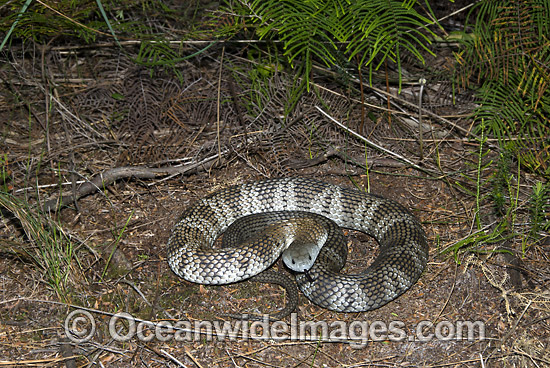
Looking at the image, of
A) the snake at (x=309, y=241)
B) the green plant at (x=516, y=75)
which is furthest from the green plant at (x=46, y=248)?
the green plant at (x=516, y=75)

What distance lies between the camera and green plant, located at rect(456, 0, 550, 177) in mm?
6094

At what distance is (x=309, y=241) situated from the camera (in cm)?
541

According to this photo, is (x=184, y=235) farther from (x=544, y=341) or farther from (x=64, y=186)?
(x=544, y=341)

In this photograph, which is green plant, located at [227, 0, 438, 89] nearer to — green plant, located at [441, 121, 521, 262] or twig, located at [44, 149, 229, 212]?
green plant, located at [441, 121, 521, 262]

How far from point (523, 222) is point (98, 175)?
5149 millimetres

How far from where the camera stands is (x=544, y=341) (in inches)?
176

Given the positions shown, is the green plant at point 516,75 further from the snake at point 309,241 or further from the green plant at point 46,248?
the green plant at point 46,248

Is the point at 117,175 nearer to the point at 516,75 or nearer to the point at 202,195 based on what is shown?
the point at 202,195

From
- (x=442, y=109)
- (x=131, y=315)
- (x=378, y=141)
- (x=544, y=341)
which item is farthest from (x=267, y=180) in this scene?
(x=544, y=341)

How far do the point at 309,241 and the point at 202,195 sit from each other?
1.74 m

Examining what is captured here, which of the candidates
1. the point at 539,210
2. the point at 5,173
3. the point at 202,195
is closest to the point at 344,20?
the point at 202,195

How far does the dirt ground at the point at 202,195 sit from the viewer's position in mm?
4535

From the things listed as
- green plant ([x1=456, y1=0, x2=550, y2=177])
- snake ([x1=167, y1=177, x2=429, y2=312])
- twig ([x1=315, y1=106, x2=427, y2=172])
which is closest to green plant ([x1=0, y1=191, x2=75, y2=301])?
snake ([x1=167, y1=177, x2=429, y2=312])

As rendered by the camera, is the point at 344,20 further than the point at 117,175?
No
